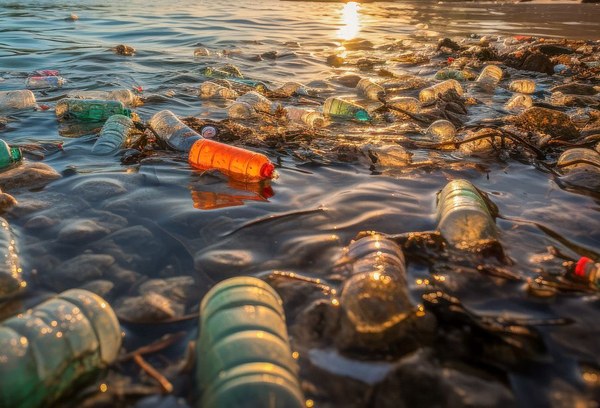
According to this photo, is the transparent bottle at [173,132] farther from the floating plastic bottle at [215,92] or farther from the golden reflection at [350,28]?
the golden reflection at [350,28]

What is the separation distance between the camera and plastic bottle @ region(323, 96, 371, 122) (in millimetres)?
5211

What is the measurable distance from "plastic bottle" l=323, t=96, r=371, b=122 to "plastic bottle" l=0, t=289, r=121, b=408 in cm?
398

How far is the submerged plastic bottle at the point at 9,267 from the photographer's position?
2078 mm

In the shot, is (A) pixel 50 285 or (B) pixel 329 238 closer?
(A) pixel 50 285

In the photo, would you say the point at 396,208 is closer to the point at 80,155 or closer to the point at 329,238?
the point at 329,238

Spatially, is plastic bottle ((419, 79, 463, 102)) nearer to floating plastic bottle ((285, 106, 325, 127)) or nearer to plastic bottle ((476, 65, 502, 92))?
plastic bottle ((476, 65, 502, 92))

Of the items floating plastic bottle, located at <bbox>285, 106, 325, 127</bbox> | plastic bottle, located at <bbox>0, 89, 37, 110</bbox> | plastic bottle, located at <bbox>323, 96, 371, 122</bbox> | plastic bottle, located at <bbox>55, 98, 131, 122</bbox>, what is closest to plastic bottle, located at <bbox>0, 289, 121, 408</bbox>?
plastic bottle, located at <bbox>55, 98, 131, 122</bbox>

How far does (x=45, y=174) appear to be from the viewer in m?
3.35

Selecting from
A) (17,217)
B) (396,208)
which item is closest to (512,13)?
(396,208)

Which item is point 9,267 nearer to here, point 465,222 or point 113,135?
point 113,135

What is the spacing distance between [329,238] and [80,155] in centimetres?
246

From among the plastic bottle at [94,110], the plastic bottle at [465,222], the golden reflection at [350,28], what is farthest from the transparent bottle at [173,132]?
the golden reflection at [350,28]

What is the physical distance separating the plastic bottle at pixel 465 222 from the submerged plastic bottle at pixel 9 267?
2148 millimetres

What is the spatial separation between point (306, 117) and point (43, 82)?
12.8 ft
